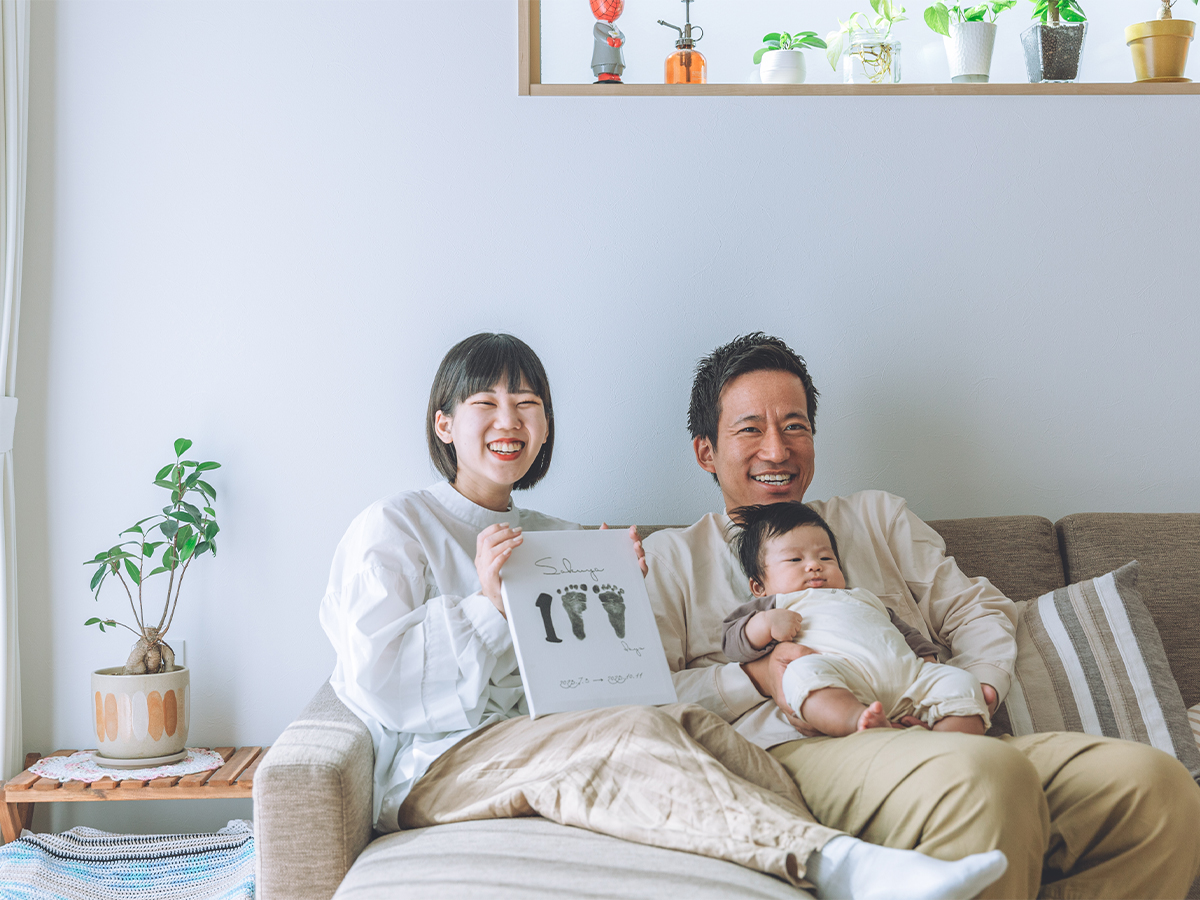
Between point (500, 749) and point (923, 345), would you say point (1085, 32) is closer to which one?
point (923, 345)

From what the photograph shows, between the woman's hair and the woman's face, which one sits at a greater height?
the woman's hair

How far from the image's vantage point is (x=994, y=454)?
83.0 inches

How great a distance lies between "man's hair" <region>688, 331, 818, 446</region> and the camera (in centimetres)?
180

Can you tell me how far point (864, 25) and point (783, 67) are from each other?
9.1 inches

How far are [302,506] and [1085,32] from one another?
203 centimetres

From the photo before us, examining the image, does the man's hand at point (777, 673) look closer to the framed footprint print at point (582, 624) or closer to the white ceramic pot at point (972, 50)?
the framed footprint print at point (582, 624)

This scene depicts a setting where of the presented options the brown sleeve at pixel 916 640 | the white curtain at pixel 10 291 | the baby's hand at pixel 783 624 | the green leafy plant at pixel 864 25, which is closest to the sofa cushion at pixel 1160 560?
the brown sleeve at pixel 916 640

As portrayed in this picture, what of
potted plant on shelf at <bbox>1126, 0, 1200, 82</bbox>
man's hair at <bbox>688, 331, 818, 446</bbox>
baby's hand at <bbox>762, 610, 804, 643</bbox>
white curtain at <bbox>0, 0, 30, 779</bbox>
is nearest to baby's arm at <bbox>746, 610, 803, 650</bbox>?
baby's hand at <bbox>762, 610, 804, 643</bbox>

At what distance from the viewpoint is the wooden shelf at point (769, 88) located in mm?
2027

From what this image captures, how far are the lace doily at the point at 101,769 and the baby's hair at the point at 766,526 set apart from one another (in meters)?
1.10

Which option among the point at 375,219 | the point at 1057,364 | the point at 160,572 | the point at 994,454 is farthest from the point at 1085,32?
the point at 160,572

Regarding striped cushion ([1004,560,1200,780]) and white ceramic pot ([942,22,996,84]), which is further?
white ceramic pot ([942,22,996,84])

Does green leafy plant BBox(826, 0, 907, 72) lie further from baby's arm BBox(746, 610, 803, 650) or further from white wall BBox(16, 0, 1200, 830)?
baby's arm BBox(746, 610, 803, 650)

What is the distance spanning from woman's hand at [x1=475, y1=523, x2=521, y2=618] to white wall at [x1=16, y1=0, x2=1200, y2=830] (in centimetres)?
61
